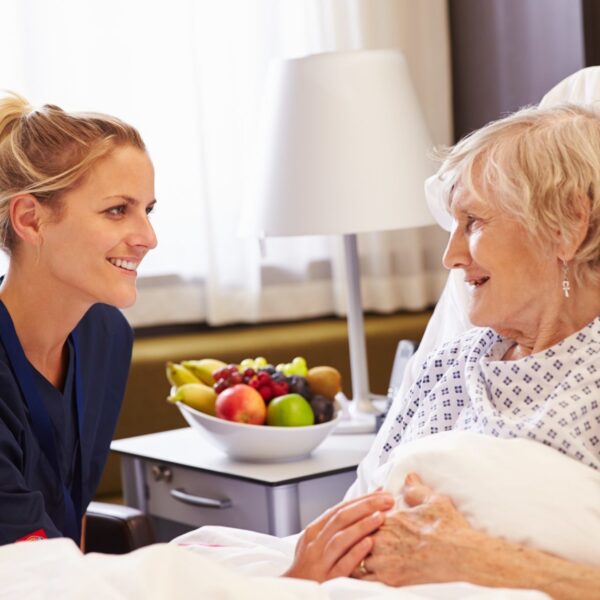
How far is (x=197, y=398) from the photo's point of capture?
2506 mm

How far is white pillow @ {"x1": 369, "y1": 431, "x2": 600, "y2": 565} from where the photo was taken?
1.48 m

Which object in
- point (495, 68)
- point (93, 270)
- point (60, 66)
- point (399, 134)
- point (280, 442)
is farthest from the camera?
point (495, 68)

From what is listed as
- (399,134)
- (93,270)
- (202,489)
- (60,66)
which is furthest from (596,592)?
(60,66)

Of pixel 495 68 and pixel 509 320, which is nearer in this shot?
pixel 509 320

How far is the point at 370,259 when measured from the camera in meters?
3.80

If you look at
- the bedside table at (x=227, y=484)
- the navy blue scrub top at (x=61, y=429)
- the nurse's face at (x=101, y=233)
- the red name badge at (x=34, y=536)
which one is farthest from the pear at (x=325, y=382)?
the red name badge at (x=34, y=536)

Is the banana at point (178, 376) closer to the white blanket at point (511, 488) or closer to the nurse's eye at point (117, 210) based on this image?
the nurse's eye at point (117, 210)

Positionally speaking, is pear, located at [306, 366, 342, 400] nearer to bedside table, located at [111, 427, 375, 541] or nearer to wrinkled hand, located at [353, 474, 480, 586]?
bedside table, located at [111, 427, 375, 541]

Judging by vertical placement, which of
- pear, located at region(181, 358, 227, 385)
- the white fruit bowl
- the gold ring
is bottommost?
the white fruit bowl

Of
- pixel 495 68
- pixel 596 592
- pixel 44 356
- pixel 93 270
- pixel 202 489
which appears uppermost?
pixel 495 68

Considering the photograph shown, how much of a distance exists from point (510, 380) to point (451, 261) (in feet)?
0.68

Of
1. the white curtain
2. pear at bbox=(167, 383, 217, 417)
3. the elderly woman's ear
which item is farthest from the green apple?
the white curtain

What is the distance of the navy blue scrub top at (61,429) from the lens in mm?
1879

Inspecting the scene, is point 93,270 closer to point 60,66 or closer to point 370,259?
point 60,66
